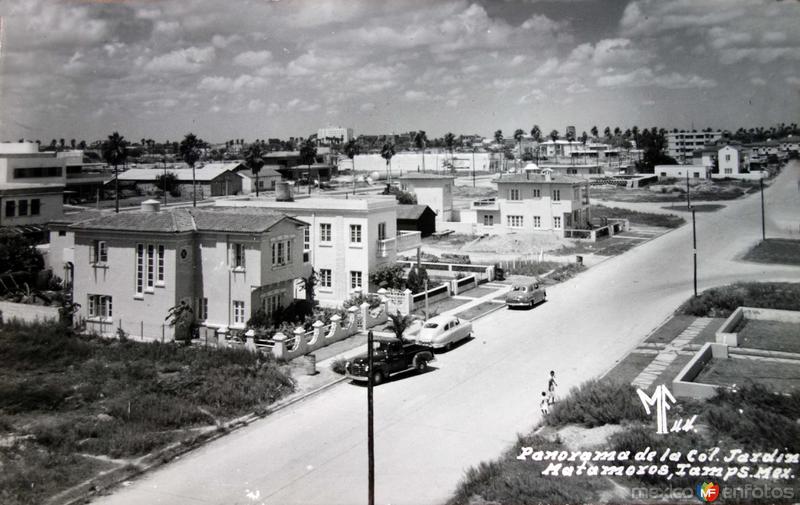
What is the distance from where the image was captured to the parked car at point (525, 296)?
3603cm

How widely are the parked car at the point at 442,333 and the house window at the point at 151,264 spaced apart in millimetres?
12942

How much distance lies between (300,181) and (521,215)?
80.8 m

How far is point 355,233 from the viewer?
38.4 m

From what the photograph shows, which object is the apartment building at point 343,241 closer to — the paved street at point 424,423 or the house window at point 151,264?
the paved street at point 424,423

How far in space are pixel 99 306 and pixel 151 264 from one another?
3862 millimetres

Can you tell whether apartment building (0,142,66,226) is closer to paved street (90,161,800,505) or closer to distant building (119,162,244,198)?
distant building (119,162,244,198)

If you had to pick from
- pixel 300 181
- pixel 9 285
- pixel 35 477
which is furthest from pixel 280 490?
pixel 300 181

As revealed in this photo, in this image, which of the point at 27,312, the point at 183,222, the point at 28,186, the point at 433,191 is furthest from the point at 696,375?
the point at 433,191

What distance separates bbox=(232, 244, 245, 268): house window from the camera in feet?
101

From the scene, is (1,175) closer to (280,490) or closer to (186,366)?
(186,366)

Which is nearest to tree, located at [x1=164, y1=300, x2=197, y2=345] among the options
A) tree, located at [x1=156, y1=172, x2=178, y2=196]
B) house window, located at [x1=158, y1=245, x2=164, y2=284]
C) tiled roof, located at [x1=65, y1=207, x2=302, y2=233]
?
house window, located at [x1=158, y1=245, x2=164, y2=284]

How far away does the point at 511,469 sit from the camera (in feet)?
51.5

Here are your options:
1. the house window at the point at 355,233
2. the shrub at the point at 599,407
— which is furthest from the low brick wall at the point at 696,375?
the house window at the point at 355,233

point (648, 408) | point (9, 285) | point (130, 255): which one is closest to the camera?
point (648, 408)
